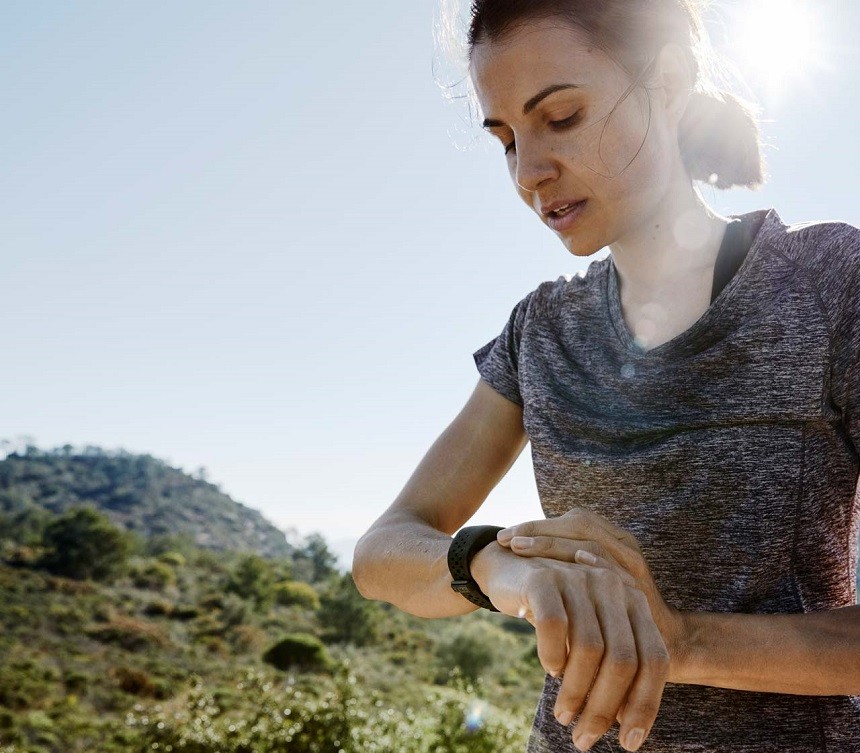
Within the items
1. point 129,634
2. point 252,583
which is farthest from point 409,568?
point 252,583

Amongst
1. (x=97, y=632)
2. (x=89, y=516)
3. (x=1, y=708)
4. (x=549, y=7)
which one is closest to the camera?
(x=549, y=7)

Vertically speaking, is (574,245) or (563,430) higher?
(574,245)

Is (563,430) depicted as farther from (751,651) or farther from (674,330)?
(751,651)

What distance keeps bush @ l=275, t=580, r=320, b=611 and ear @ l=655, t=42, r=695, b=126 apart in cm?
3594

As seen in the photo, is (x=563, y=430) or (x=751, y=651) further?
(x=563, y=430)

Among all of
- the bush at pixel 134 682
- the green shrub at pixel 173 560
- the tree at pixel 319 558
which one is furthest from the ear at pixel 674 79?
the tree at pixel 319 558

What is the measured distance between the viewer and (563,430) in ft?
4.47

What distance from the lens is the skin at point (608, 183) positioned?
97 cm

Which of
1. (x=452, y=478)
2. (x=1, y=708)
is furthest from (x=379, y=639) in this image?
(x=452, y=478)

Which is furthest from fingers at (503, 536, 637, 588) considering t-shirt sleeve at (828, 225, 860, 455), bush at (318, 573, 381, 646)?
bush at (318, 573, 381, 646)

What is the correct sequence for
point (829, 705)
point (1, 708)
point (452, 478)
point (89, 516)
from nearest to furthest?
point (829, 705) < point (452, 478) < point (1, 708) < point (89, 516)

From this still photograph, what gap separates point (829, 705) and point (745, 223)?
2.51 ft

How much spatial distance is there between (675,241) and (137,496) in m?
83.7

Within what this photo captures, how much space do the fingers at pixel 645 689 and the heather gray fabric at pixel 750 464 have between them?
0.39 m
